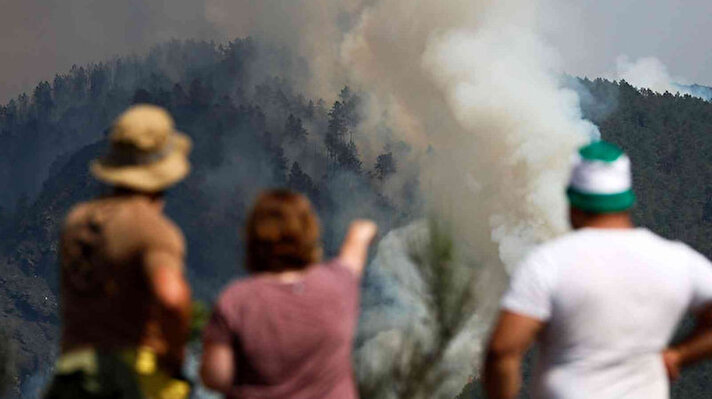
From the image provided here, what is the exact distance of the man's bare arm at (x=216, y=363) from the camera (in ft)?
18.5

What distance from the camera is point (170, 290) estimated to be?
5.55 metres

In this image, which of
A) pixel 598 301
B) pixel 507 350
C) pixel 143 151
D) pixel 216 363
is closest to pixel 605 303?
pixel 598 301

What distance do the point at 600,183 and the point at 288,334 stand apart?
152 centimetres

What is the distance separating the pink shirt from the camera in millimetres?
5648

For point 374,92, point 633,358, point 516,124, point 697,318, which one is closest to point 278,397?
point 633,358

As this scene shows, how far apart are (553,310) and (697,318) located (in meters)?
0.86

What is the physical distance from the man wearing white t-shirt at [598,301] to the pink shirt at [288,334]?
66 centimetres

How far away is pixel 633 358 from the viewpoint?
6.06 m

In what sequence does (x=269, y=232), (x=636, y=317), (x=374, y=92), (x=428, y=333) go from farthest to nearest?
(x=374, y=92)
(x=428, y=333)
(x=636, y=317)
(x=269, y=232)

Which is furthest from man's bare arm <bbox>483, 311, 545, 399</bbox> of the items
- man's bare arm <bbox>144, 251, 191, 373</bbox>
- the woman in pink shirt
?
man's bare arm <bbox>144, 251, 191, 373</bbox>

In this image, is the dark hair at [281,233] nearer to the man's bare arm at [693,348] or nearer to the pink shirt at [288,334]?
the pink shirt at [288,334]

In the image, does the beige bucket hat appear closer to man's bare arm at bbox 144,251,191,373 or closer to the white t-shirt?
man's bare arm at bbox 144,251,191,373

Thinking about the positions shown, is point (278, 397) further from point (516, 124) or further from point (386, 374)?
point (516, 124)

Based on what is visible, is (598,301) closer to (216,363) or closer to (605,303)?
(605,303)
